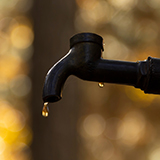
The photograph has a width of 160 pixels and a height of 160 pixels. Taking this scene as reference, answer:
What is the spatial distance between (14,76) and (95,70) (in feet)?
6.06

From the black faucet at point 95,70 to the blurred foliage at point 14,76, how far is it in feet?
4.69

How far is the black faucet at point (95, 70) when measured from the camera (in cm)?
45

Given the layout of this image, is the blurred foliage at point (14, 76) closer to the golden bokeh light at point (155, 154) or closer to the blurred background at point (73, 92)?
the blurred background at point (73, 92)

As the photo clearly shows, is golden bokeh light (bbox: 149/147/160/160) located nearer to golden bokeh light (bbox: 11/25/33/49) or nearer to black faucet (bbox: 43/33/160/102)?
golden bokeh light (bbox: 11/25/33/49)

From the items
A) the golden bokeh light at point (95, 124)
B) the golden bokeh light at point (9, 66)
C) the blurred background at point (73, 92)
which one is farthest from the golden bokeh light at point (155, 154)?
the golden bokeh light at point (9, 66)

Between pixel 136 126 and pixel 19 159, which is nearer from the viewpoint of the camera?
pixel 19 159

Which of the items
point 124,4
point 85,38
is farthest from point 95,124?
point 85,38

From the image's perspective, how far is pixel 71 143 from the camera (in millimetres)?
1775

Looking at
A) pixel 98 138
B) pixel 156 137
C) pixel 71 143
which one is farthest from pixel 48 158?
pixel 156 137

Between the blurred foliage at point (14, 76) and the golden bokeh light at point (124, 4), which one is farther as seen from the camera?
the golden bokeh light at point (124, 4)

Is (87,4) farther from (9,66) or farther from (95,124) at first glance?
(95,124)

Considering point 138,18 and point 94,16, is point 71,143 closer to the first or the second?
point 94,16

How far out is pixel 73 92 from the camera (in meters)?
1.93

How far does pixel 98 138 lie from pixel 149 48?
0.94 meters
